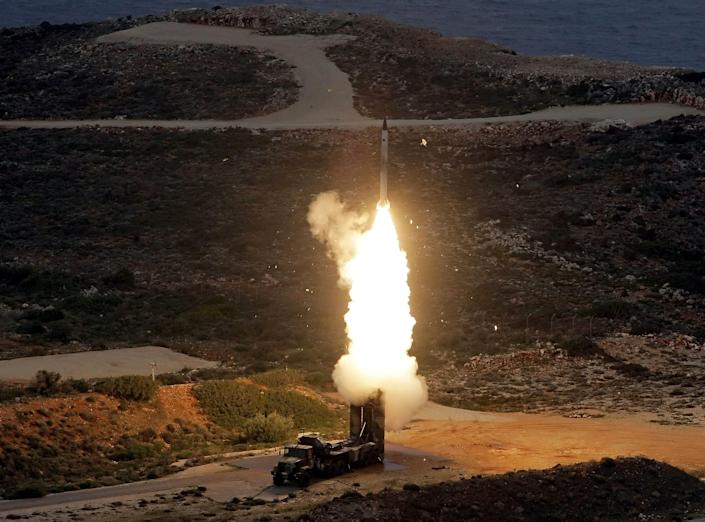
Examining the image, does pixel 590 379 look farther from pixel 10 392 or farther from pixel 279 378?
pixel 10 392

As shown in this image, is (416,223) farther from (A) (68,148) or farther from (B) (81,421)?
(B) (81,421)

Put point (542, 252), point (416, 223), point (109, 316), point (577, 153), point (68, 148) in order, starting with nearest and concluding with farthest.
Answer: point (109, 316) → point (542, 252) → point (416, 223) → point (577, 153) → point (68, 148)

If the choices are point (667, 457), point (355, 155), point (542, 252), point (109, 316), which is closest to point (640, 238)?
point (542, 252)

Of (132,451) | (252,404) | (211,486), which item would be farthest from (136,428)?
(211,486)

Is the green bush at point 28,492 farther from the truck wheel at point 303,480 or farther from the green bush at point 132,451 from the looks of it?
the truck wheel at point 303,480

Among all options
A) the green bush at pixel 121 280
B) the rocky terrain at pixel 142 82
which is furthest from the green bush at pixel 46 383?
the rocky terrain at pixel 142 82

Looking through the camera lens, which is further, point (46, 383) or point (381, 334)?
point (46, 383)
